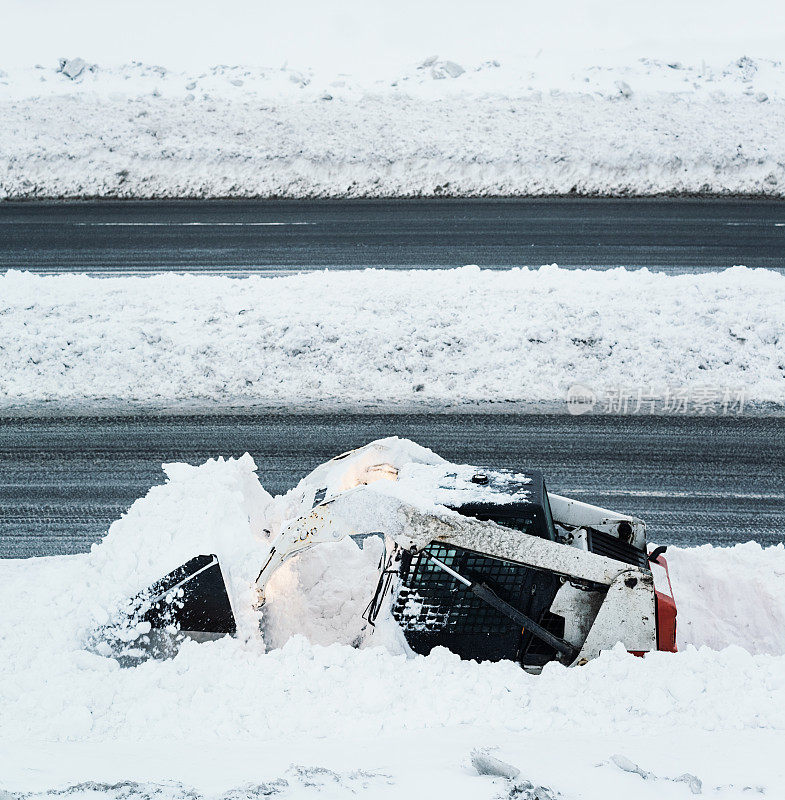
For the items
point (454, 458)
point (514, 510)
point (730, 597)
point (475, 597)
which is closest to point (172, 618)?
point (475, 597)

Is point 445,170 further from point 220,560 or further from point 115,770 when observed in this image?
point 115,770

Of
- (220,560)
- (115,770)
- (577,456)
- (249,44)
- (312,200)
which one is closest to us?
(115,770)

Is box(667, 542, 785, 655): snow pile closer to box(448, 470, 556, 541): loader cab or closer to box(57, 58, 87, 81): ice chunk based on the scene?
box(448, 470, 556, 541): loader cab

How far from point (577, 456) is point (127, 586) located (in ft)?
18.1

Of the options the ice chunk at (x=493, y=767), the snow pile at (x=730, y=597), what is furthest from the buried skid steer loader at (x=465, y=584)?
the ice chunk at (x=493, y=767)

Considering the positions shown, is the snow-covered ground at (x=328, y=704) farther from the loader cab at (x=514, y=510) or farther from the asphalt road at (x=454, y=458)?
the asphalt road at (x=454, y=458)

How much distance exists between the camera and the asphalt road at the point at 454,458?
840 cm

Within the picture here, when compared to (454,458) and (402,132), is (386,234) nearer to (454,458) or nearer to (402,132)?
(402,132)

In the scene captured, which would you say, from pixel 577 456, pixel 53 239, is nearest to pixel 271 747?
pixel 577 456

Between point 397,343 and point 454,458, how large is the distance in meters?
2.47

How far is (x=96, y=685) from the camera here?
17.4 feet

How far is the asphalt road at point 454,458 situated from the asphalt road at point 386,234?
4.91 metres

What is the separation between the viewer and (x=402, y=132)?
2097cm

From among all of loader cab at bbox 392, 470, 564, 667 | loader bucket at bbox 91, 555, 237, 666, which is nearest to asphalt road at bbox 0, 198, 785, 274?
loader bucket at bbox 91, 555, 237, 666
